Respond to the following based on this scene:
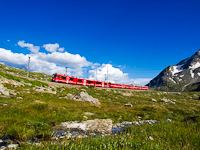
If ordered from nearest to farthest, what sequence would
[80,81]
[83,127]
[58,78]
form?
1. [83,127]
2. [58,78]
3. [80,81]

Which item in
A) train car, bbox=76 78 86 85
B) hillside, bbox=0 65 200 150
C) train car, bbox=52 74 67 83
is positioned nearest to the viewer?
hillside, bbox=0 65 200 150

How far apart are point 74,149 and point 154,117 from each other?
493 inches

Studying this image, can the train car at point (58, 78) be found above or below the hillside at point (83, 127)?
above

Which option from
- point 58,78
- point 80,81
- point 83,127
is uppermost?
point 58,78

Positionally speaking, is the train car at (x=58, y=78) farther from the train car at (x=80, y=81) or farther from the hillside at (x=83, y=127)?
the hillside at (x=83, y=127)

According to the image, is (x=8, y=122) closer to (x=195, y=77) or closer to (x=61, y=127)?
(x=61, y=127)

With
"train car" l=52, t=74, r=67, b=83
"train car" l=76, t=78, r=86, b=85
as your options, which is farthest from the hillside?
"train car" l=76, t=78, r=86, b=85

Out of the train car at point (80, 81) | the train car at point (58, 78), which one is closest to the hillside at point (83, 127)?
the train car at point (58, 78)

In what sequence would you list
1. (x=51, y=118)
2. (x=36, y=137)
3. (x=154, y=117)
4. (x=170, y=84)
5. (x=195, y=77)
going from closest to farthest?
(x=36, y=137)
(x=51, y=118)
(x=154, y=117)
(x=195, y=77)
(x=170, y=84)

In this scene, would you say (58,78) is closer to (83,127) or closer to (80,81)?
(80,81)

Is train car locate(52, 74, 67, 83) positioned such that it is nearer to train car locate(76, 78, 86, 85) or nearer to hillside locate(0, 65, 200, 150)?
train car locate(76, 78, 86, 85)

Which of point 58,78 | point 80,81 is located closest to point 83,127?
point 58,78

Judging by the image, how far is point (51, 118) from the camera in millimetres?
8797

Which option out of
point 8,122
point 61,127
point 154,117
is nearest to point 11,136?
point 8,122
